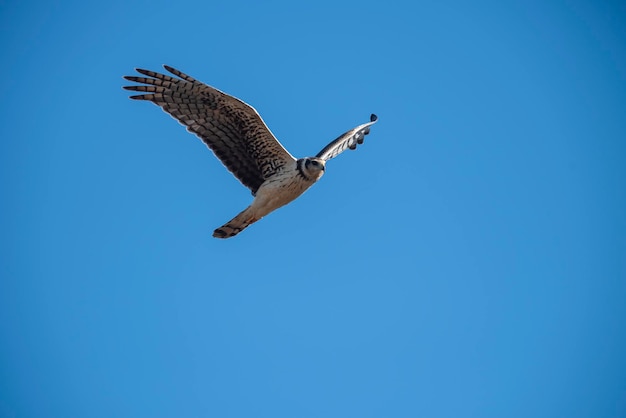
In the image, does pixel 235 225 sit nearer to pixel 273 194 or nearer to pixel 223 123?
pixel 273 194

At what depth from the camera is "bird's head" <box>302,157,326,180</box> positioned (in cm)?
1179

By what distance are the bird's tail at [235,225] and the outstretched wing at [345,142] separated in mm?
1286

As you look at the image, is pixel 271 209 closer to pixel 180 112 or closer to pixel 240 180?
pixel 240 180

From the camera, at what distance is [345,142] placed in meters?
13.1

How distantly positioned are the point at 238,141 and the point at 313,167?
1286mm

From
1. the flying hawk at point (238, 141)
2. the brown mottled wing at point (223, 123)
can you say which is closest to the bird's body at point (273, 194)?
the flying hawk at point (238, 141)

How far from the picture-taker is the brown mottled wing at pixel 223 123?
12.1 m

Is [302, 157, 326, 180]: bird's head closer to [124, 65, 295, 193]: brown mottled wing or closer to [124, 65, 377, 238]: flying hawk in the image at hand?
[124, 65, 377, 238]: flying hawk

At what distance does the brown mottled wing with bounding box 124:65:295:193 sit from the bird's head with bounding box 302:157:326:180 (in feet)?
1.64

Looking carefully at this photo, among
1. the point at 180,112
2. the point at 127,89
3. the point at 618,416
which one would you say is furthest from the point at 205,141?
Result: the point at 618,416

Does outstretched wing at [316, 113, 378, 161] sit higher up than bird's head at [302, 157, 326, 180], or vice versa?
outstretched wing at [316, 113, 378, 161]

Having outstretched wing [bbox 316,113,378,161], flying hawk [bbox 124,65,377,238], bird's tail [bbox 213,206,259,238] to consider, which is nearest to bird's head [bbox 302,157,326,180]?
flying hawk [bbox 124,65,377,238]

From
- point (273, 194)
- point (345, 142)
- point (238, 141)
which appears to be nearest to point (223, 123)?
point (238, 141)

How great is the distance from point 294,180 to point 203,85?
1.79 m
